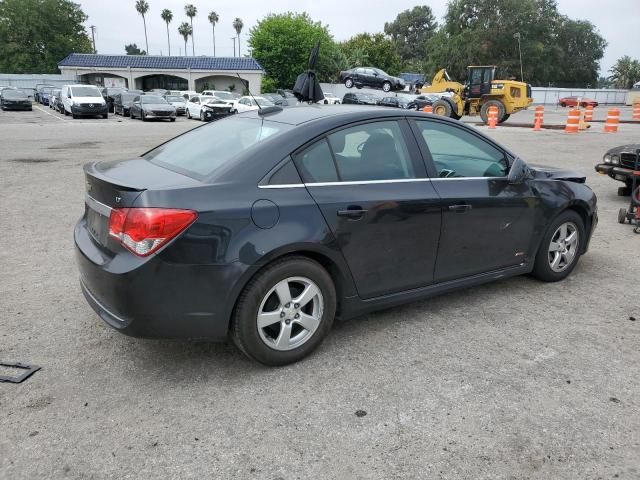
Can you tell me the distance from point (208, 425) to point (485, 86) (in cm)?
2655

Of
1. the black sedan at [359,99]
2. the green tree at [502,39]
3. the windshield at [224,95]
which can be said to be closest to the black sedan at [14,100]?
the windshield at [224,95]

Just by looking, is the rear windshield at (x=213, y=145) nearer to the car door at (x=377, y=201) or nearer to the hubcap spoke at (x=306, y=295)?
the car door at (x=377, y=201)

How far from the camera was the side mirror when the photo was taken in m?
4.13

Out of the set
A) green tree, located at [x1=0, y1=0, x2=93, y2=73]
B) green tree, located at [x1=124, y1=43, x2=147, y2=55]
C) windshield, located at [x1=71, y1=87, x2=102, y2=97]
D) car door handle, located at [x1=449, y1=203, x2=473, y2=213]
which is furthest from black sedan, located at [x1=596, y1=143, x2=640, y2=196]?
green tree, located at [x1=124, y1=43, x2=147, y2=55]

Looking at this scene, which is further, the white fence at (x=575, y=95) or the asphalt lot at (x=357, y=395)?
the white fence at (x=575, y=95)

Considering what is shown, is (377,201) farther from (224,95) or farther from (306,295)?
(224,95)

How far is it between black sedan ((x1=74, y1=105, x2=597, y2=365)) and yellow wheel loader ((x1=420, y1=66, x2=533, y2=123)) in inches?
919

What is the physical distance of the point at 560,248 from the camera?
4723 mm

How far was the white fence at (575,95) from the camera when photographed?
2372 inches

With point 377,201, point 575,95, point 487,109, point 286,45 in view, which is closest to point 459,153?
point 377,201

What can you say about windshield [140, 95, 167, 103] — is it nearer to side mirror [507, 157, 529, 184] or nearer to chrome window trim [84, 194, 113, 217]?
chrome window trim [84, 194, 113, 217]

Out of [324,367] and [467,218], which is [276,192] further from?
[467,218]

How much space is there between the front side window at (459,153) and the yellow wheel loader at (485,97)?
23037 mm

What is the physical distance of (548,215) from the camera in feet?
14.6
